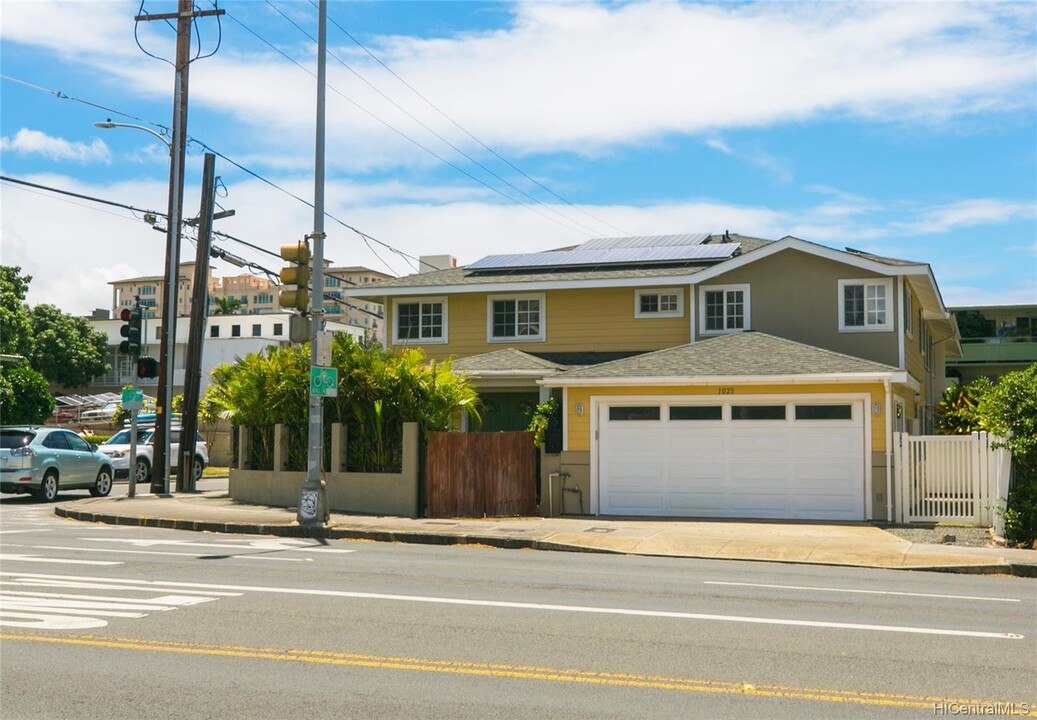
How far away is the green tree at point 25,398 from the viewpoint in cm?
3651

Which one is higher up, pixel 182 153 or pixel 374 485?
pixel 182 153

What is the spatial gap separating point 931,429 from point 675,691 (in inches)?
1076

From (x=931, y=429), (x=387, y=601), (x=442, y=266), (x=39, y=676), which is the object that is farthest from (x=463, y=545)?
(x=931, y=429)

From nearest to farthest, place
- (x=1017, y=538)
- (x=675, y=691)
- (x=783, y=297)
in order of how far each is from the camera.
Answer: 1. (x=675, y=691)
2. (x=1017, y=538)
3. (x=783, y=297)

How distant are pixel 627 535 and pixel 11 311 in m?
44.5

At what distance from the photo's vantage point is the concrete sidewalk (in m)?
14.8

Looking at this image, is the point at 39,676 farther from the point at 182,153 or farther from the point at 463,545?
the point at 182,153

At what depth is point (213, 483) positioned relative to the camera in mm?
31969

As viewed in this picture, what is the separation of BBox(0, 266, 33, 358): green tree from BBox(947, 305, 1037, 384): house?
158 ft

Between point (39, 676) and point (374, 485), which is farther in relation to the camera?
point (374, 485)

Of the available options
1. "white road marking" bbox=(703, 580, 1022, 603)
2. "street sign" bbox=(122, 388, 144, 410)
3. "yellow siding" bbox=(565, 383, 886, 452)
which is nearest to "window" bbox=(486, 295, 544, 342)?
"yellow siding" bbox=(565, 383, 886, 452)

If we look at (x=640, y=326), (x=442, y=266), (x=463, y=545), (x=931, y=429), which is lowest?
(x=463, y=545)

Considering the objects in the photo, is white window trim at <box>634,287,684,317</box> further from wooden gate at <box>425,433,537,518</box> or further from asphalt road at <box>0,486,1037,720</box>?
asphalt road at <box>0,486,1037,720</box>

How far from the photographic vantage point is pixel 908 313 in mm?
25562
